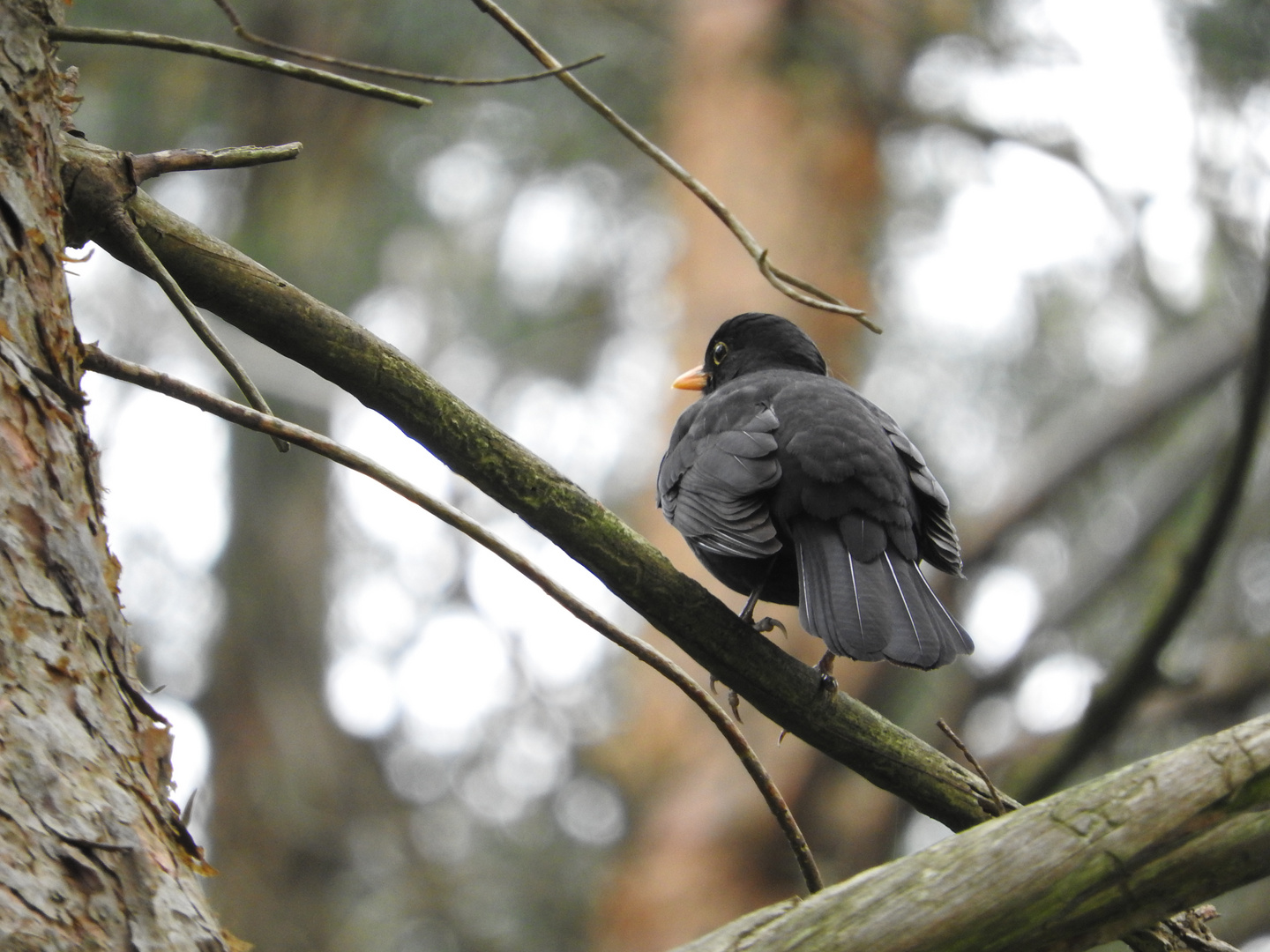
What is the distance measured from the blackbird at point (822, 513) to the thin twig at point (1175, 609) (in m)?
1.53

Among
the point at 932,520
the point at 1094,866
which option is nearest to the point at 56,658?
the point at 1094,866

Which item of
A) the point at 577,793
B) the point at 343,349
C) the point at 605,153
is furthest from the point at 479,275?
the point at 343,349

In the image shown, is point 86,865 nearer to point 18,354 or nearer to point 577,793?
point 18,354

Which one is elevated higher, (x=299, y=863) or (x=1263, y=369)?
(x=299, y=863)

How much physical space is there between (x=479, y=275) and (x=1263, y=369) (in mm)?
9300

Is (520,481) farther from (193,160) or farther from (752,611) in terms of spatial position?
(752,611)

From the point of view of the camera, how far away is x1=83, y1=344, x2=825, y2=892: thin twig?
1782 mm

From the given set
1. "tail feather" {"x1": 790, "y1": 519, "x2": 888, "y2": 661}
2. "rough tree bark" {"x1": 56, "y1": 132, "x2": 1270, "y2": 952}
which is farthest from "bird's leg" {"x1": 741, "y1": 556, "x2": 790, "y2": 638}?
"rough tree bark" {"x1": 56, "y1": 132, "x2": 1270, "y2": 952}

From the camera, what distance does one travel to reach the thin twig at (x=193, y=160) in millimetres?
1927

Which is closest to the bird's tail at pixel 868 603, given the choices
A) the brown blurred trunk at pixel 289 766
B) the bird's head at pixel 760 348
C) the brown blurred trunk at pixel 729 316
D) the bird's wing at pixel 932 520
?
the bird's wing at pixel 932 520

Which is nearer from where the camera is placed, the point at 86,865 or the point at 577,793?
the point at 86,865

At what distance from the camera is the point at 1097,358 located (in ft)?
36.2

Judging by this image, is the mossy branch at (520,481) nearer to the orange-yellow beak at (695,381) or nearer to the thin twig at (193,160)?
the thin twig at (193,160)

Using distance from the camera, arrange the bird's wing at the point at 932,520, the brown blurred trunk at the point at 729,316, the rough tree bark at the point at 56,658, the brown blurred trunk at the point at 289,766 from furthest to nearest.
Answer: the brown blurred trunk at the point at 289,766, the brown blurred trunk at the point at 729,316, the bird's wing at the point at 932,520, the rough tree bark at the point at 56,658
